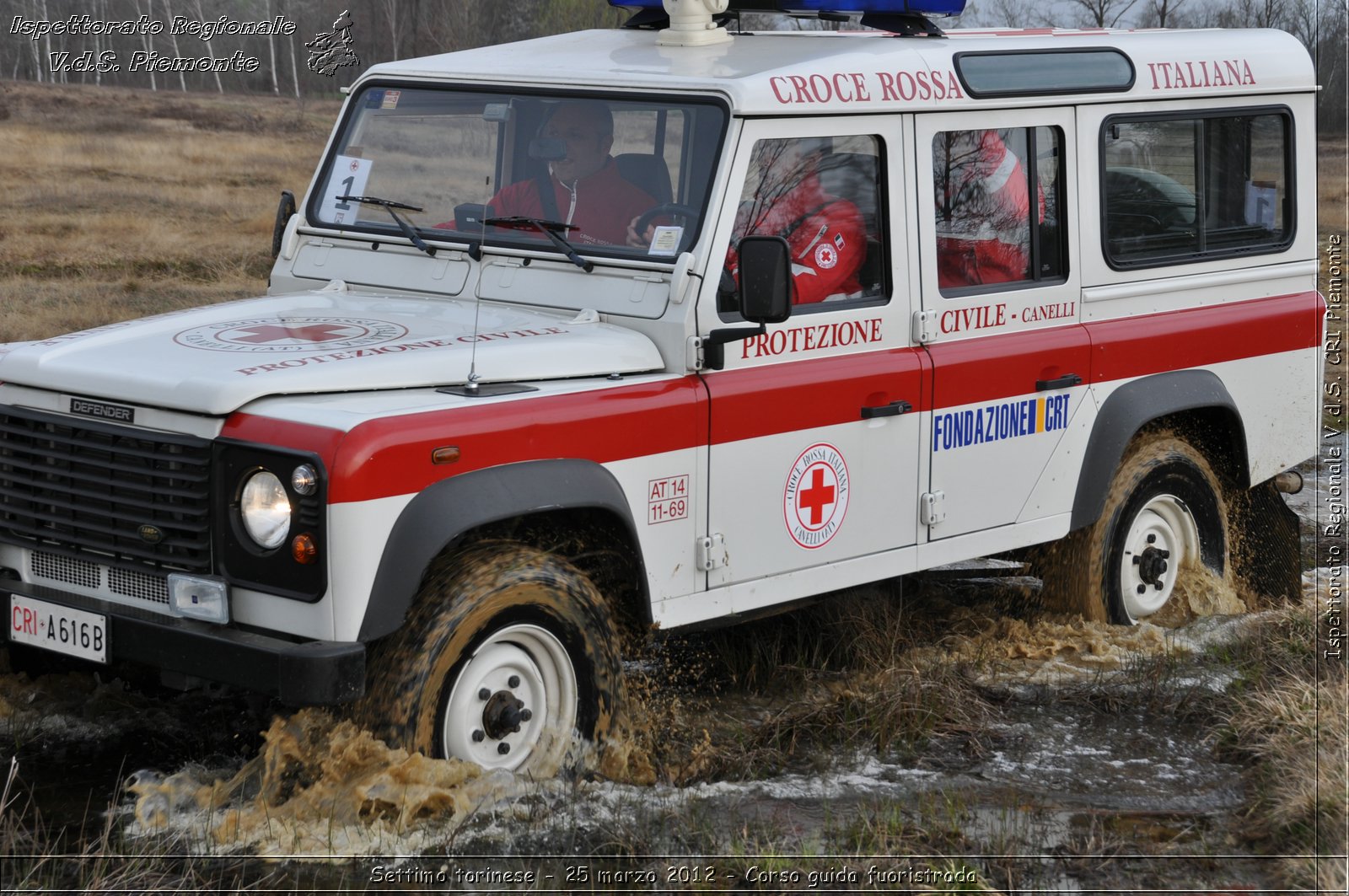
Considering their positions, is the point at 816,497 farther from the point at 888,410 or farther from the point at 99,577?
the point at 99,577

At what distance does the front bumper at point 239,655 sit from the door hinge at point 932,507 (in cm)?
224

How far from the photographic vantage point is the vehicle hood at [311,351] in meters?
4.27

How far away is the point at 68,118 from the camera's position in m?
29.1

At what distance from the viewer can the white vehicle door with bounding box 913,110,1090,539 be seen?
18.4 feet

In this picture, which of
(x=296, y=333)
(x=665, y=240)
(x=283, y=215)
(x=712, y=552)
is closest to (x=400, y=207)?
(x=283, y=215)

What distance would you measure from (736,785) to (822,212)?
1.81 m

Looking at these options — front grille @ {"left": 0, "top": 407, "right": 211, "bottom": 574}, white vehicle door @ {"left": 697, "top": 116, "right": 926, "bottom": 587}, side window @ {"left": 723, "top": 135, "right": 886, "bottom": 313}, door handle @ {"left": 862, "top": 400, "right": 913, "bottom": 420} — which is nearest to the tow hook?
white vehicle door @ {"left": 697, "top": 116, "right": 926, "bottom": 587}

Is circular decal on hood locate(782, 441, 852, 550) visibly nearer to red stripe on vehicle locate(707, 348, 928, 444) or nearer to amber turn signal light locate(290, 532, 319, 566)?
red stripe on vehicle locate(707, 348, 928, 444)

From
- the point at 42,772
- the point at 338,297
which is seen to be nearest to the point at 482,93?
the point at 338,297

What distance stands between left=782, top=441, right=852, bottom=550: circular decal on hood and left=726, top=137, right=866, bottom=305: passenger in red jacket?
1.65 feet

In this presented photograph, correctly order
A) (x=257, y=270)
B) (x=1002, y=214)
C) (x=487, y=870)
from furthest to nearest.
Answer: (x=257, y=270)
(x=1002, y=214)
(x=487, y=870)

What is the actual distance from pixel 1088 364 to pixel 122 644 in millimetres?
3552

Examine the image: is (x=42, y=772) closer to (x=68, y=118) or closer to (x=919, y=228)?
(x=919, y=228)

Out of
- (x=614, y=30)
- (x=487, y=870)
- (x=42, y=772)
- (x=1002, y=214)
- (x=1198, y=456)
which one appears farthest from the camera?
(x=1198, y=456)
